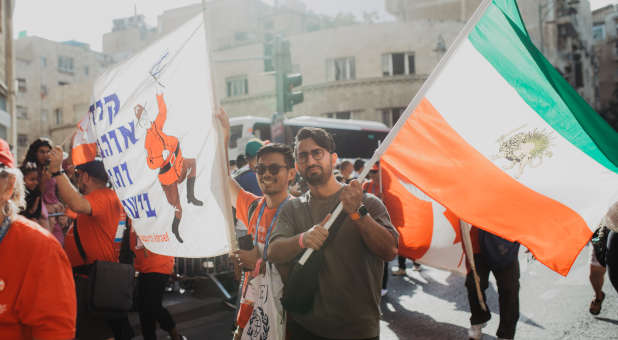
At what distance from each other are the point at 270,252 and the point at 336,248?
38cm

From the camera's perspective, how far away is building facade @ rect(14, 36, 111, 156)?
4272 centimetres

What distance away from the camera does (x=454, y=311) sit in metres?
6.58

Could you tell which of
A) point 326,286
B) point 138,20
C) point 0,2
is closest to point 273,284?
point 326,286

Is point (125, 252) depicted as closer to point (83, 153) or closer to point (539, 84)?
point (83, 153)

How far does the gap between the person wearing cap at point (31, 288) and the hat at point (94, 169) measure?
6.70 ft

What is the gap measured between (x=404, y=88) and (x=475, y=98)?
1155 inches

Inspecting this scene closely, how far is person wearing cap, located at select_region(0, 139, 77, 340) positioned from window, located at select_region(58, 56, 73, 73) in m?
51.8

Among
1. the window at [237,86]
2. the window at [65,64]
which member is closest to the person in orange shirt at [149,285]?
the window at [237,86]

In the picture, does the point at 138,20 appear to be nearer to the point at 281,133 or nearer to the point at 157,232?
the point at 281,133

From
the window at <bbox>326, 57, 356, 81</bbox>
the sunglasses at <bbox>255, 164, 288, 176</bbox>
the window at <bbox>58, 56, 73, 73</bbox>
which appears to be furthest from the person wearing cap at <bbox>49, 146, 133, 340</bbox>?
the window at <bbox>58, 56, 73, 73</bbox>

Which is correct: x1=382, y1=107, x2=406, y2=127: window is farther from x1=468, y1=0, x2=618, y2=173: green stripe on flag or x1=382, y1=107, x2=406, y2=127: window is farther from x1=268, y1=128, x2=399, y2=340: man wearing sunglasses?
x1=268, y1=128, x2=399, y2=340: man wearing sunglasses

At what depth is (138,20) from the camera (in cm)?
5459

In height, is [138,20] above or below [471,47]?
above

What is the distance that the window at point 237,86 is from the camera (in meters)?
34.6
